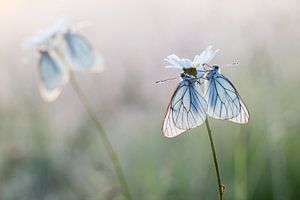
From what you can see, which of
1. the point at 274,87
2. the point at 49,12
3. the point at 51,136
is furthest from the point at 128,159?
the point at 49,12

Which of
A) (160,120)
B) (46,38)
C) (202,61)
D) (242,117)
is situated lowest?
(160,120)

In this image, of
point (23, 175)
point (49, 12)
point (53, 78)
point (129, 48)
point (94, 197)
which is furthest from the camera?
point (49, 12)

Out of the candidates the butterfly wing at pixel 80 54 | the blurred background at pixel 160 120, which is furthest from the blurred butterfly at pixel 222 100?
the blurred background at pixel 160 120

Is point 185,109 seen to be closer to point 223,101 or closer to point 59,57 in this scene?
point 223,101

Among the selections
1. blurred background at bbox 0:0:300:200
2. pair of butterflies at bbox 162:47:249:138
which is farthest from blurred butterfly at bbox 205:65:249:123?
blurred background at bbox 0:0:300:200

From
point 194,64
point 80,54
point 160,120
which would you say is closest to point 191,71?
point 194,64

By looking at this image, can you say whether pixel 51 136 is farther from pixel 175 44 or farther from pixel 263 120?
pixel 263 120

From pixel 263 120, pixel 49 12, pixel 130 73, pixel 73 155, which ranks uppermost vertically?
pixel 49 12
